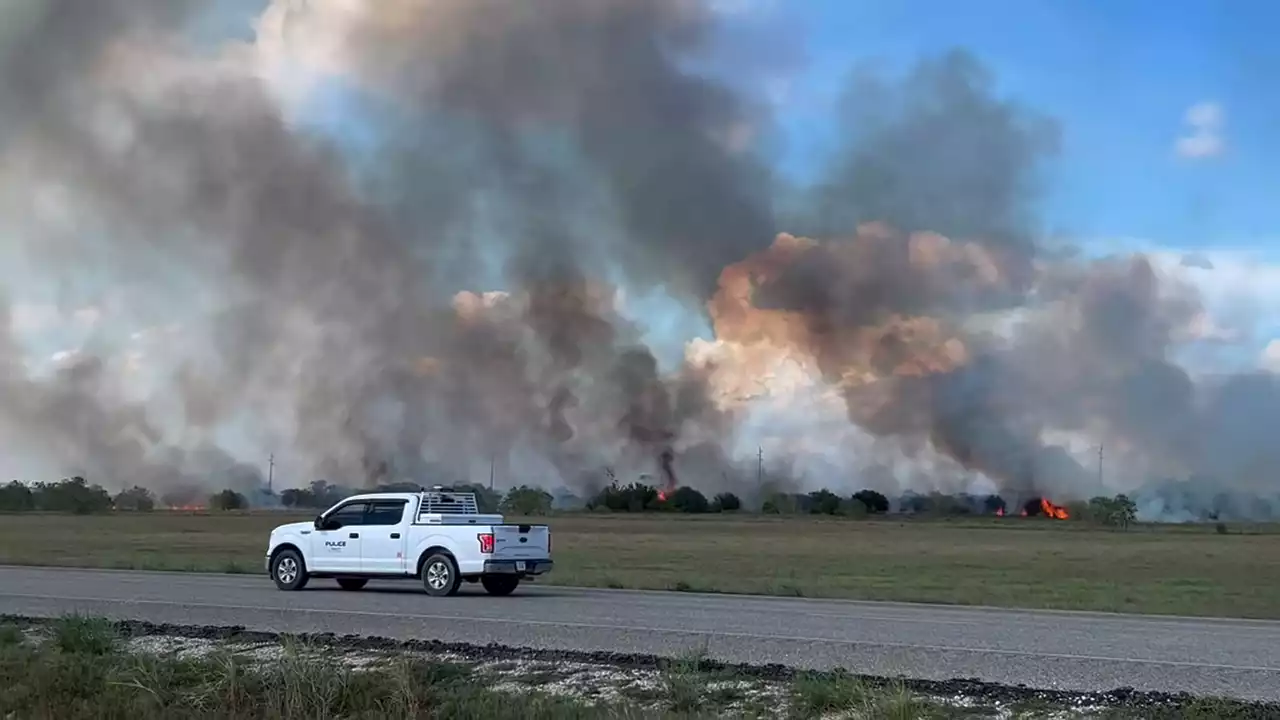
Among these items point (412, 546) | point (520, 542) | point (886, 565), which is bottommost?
point (886, 565)

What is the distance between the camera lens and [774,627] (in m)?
23.0

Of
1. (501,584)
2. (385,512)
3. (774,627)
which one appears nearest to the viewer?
(774,627)

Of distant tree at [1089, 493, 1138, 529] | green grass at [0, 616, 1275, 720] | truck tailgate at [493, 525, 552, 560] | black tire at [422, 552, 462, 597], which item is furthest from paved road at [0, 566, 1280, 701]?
distant tree at [1089, 493, 1138, 529]

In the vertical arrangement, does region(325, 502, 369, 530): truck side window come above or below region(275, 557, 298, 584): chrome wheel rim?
above

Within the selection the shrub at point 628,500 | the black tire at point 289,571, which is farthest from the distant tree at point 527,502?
the black tire at point 289,571

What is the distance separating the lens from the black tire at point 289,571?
104ft

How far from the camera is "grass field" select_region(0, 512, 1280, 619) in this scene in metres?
37.0

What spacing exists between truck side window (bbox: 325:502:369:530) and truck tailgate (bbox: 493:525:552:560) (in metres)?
3.50

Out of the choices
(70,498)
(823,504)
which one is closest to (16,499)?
(70,498)

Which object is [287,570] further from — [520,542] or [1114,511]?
[1114,511]

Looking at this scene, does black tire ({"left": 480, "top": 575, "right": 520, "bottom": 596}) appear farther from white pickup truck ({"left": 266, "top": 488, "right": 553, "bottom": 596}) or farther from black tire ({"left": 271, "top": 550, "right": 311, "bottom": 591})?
black tire ({"left": 271, "top": 550, "right": 311, "bottom": 591})

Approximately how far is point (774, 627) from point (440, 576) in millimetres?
9514

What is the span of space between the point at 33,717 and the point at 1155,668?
13.0 m

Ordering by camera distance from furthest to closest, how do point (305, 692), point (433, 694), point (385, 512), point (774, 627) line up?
point (385, 512)
point (774, 627)
point (433, 694)
point (305, 692)
